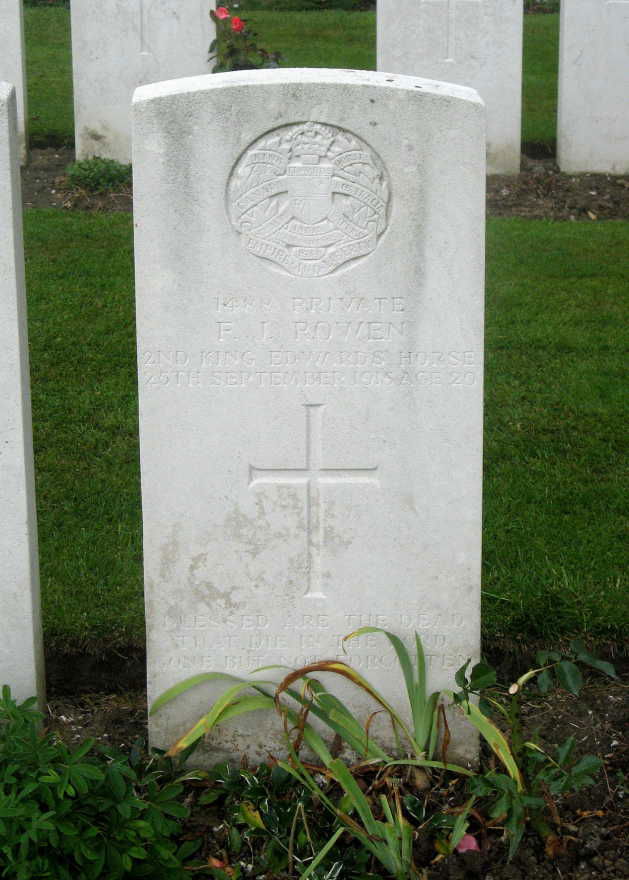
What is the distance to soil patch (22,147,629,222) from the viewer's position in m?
8.68

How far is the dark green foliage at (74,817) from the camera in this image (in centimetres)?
287

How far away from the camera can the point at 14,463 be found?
11.1ft

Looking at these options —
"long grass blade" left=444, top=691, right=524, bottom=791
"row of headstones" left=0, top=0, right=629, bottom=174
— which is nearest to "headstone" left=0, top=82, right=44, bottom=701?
"long grass blade" left=444, top=691, right=524, bottom=791

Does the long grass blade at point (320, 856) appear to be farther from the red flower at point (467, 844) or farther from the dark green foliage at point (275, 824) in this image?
the red flower at point (467, 844)

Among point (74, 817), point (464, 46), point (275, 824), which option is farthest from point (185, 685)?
point (464, 46)

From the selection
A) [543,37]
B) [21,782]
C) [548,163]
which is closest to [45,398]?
[21,782]

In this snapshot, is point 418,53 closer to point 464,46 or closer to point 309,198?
point 464,46

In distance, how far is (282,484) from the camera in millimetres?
3449

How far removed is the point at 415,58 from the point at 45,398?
4.72 meters

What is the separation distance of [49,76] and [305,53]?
2.52 metres

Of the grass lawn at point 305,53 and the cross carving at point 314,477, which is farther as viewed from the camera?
the grass lawn at point 305,53

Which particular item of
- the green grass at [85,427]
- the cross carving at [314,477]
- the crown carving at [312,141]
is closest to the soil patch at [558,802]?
the green grass at [85,427]

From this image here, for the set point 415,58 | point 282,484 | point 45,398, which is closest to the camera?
point 282,484

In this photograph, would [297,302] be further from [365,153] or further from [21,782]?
[21,782]
